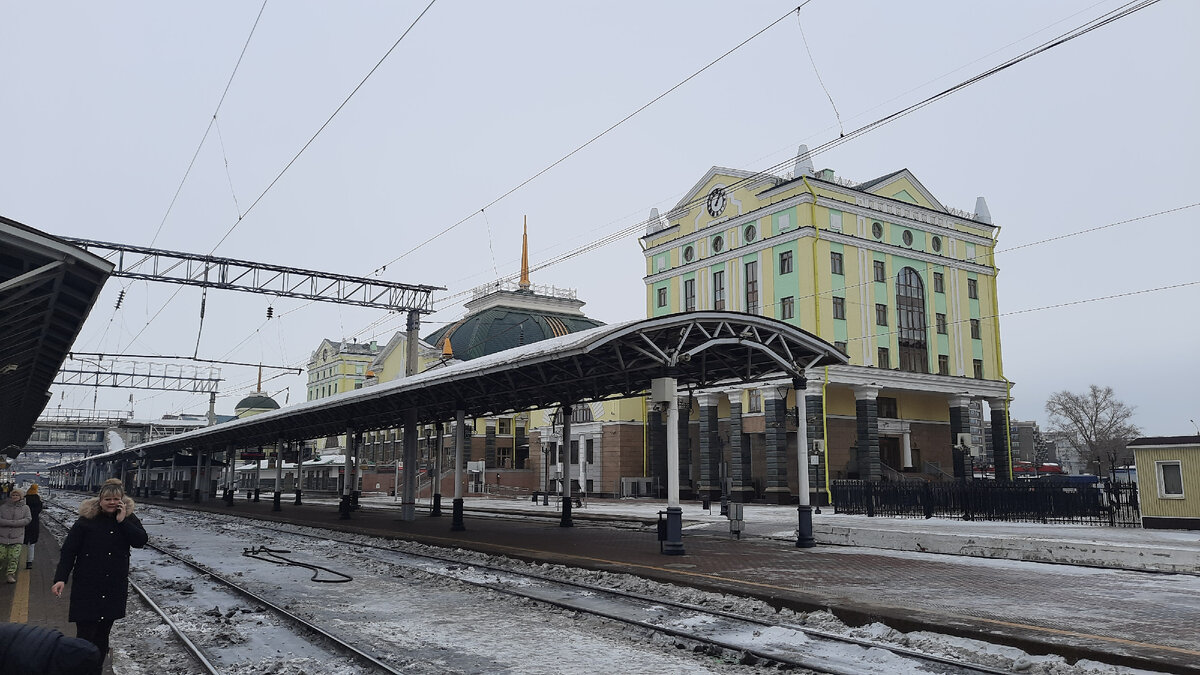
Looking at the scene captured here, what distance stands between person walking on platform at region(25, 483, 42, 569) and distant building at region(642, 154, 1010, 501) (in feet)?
109

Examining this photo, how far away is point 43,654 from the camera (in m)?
2.72

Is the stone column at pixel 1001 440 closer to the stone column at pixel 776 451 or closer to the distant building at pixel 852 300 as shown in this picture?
the distant building at pixel 852 300

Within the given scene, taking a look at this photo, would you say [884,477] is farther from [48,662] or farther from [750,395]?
[48,662]

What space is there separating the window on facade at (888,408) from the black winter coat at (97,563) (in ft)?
158

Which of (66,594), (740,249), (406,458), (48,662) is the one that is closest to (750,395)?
(740,249)

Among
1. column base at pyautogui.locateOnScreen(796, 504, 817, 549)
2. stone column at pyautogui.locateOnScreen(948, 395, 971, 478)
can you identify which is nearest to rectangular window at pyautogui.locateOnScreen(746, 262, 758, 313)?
stone column at pyautogui.locateOnScreen(948, 395, 971, 478)

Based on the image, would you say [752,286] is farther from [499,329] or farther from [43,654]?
[43,654]

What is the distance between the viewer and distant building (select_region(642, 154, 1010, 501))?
45.2m

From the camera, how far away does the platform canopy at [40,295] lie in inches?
388

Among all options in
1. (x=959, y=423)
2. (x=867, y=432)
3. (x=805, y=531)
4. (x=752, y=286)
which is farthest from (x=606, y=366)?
(x=959, y=423)

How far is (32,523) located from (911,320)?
4527 cm

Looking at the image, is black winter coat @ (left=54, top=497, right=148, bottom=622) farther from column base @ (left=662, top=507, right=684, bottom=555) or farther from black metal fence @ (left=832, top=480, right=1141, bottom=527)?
black metal fence @ (left=832, top=480, right=1141, bottom=527)

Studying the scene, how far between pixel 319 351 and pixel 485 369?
Answer: 95.2m

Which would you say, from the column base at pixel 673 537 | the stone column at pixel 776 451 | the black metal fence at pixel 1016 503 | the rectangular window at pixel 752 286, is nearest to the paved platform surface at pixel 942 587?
the column base at pixel 673 537
